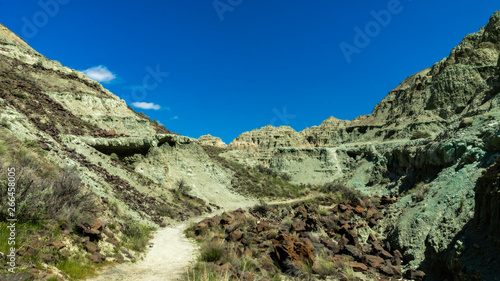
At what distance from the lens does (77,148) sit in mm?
17203

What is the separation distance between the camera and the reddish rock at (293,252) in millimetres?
7738

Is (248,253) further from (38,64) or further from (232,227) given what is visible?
(38,64)

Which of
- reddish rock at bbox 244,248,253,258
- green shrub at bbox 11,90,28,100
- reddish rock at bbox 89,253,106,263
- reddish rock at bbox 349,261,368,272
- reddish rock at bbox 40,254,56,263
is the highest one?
green shrub at bbox 11,90,28,100

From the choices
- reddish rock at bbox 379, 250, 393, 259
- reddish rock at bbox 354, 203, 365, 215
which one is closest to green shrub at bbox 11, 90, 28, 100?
reddish rock at bbox 354, 203, 365, 215

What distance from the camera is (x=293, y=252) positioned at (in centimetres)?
786

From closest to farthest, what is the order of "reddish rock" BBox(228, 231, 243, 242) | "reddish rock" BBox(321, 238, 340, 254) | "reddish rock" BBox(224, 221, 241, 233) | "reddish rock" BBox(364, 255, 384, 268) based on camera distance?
"reddish rock" BBox(364, 255, 384, 268)
"reddish rock" BBox(321, 238, 340, 254)
"reddish rock" BBox(228, 231, 243, 242)
"reddish rock" BBox(224, 221, 241, 233)

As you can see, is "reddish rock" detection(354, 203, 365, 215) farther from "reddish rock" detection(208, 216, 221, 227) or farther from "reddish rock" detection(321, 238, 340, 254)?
"reddish rock" detection(208, 216, 221, 227)

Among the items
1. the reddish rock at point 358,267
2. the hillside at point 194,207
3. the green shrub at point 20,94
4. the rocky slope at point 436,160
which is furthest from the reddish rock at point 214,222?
the green shrub at point 20,94

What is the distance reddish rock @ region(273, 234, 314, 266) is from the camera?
7738mm

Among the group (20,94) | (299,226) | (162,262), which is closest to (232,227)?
(299,226)

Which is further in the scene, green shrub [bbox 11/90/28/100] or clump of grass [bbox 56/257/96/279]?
green shrub [bbox 11/90/28/100]

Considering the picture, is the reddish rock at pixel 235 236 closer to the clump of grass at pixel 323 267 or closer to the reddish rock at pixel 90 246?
the clump of grass at pixel 323 267

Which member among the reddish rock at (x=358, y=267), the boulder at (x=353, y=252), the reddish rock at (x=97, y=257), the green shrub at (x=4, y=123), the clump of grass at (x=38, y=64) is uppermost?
the clump of grass at (x=38, y=64)

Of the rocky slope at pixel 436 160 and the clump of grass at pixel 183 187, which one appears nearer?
the rocky slope at pixel 436 160
